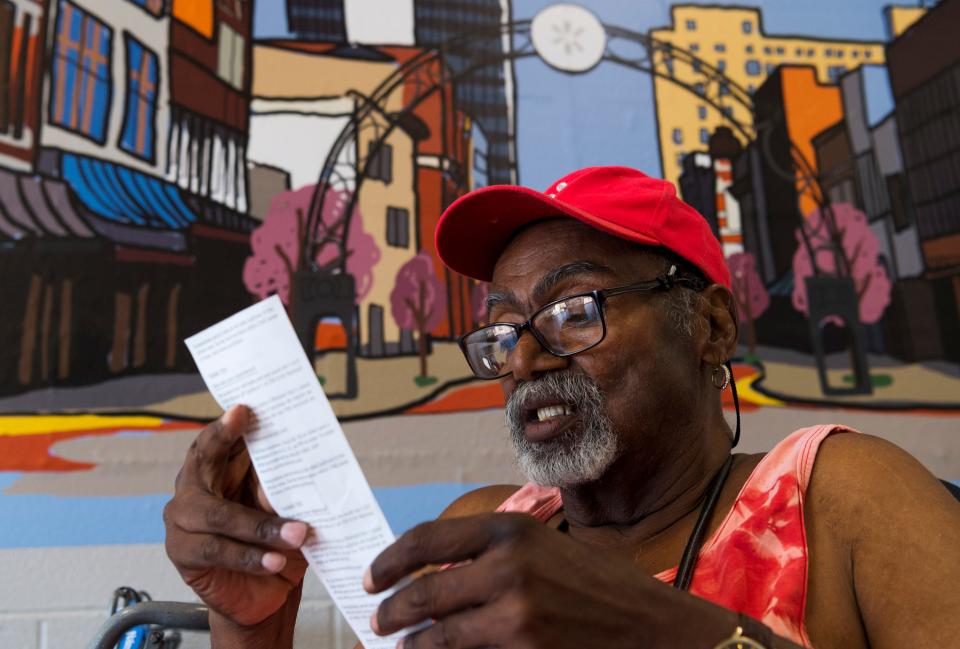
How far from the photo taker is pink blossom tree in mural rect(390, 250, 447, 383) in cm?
177

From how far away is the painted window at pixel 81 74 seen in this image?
170 centimetres

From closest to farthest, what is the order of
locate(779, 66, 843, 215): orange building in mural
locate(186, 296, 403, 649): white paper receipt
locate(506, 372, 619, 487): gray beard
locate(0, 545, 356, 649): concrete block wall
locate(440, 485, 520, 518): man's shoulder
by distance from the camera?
locate(186, 296, 403, 649): white paper receipt, locate(506, 372, 619, 487): gray beard, locate(440, 485, 520, 518): man's shoulder, locate(0, 545, 356, 649): concrete block wall, locate(779, 66, 843, 215): orange building in mural

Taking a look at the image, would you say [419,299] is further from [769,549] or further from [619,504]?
[769,549]

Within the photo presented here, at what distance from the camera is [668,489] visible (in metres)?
0.98

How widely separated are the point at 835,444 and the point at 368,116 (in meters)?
1.41

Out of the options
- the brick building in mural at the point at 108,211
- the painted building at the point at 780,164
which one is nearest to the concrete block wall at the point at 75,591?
the brick building in mural at the point at 108,211

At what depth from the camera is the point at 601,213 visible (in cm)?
97

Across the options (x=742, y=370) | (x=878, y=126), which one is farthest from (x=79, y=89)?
(x=878, y=126)

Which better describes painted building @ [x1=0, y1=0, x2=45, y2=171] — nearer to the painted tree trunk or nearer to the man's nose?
the painted tree trunk

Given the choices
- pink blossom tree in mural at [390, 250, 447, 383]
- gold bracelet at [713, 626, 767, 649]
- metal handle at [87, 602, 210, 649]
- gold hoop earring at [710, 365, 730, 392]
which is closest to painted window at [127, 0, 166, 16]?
pink blossom tree in mural at [390, 250, 447, 383]

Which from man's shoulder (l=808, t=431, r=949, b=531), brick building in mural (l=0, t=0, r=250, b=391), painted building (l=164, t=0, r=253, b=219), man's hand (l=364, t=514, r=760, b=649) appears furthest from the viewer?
painted building (l=164, t=0, r=253, b=219)

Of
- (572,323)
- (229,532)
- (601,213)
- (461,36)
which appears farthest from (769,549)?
(461,36)

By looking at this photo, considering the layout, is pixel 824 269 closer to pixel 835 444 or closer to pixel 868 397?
pixel 868 397

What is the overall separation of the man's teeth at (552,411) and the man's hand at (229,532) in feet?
1.16
